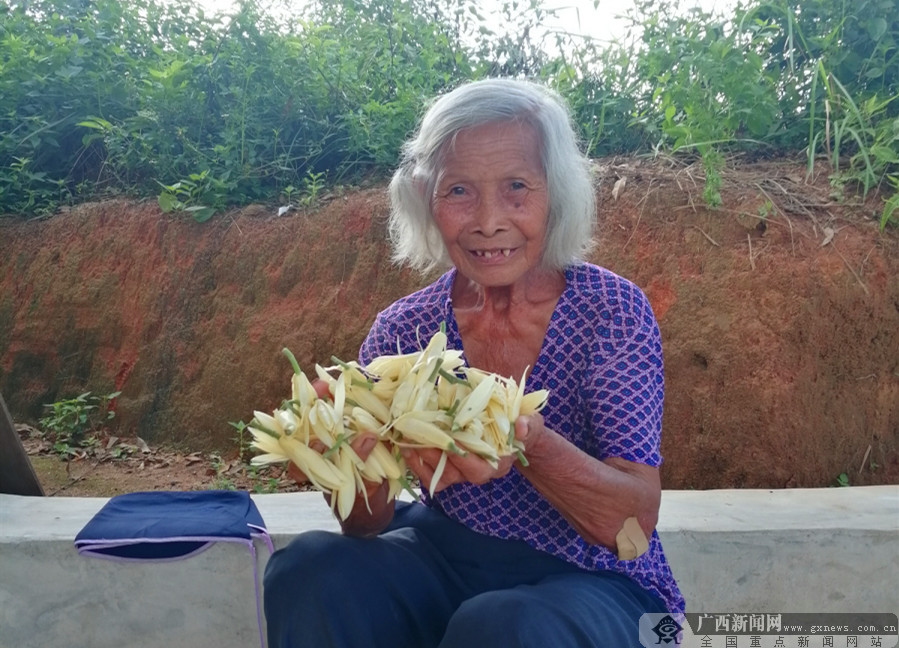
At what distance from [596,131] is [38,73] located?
12.0 ft

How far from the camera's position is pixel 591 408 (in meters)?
1.64

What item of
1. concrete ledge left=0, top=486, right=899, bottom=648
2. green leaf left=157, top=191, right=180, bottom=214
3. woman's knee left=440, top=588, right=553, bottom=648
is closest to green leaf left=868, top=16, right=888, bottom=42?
concrete ledge left=0, top=486, right=899, bottom=648

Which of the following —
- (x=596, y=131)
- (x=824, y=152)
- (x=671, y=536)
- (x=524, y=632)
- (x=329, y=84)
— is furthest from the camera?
(x=329, y=84)

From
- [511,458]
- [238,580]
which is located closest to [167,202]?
[238,580]

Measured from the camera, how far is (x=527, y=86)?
1853mm

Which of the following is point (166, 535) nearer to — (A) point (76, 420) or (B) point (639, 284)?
(A) point (76, 420)

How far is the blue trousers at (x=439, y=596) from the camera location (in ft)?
4.47

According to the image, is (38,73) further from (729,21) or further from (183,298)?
(729,21)

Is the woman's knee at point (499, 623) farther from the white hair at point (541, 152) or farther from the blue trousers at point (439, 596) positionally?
the white hair at point (541, 152)

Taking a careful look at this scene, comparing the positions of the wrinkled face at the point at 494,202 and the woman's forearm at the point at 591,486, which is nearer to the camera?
the woman's forearm at the point at 591,486

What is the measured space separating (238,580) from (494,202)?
1394 mm

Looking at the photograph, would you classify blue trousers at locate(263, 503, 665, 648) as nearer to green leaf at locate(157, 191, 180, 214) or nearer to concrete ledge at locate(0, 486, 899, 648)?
concrete ledge at locate(0, 486, 899, 648)

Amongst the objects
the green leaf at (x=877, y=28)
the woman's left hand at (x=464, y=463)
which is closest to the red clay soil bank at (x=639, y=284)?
the green leaf at (x=877, y=28)

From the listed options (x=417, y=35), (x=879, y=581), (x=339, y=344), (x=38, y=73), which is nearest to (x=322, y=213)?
(x=339, y=344)
